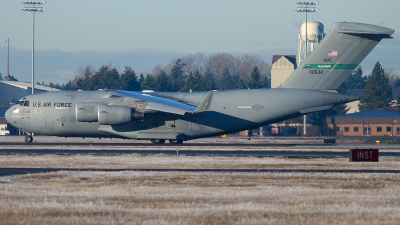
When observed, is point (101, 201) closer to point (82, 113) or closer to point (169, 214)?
point (169, 214)

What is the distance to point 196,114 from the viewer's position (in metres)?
41.5

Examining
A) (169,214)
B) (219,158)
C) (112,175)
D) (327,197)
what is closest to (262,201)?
(327,197)

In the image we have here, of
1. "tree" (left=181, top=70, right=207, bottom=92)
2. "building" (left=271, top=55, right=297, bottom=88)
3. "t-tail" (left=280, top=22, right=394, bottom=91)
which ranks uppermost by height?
"building" (left=271, top=55, right=297, bottom=88)

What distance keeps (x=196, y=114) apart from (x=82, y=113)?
306 inches

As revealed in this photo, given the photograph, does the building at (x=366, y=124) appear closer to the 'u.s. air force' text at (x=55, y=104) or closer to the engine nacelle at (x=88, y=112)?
the 'u.s. air force' text at (x=55, y=104)

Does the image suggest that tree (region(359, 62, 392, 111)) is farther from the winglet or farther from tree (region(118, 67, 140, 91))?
the winglet

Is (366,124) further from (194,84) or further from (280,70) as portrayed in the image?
(194,84)

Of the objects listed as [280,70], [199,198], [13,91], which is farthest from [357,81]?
[199,198]

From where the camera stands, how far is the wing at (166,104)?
39.9 m

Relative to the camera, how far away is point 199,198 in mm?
15578

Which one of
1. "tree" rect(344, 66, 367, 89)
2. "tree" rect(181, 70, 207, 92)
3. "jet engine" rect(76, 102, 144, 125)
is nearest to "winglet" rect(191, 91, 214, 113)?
"jet engine" rect(76, 102, 144, 125)

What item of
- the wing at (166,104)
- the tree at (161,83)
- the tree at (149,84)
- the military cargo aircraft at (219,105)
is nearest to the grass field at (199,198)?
the wing at (166,104)

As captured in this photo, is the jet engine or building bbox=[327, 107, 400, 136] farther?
building bbox=[327, 107, 400, 136]

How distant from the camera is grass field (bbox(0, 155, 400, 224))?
12.3 meters
